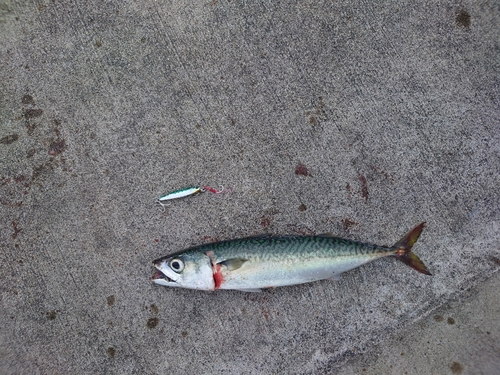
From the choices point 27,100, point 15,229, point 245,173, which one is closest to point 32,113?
point 27,100

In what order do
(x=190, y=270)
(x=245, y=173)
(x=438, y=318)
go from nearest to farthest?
(x=190, y=270)
(x=438, y=318)
(x=245, y=173)

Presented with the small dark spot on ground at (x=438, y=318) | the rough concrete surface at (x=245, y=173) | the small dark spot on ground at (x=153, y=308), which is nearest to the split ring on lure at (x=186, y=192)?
the rough concrete surface at (x=245, y=173)

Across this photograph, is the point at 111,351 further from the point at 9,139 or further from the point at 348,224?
the point at 348,224

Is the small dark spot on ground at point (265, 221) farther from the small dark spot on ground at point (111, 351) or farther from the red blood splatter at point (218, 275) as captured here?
the small dark spot on ground at point (111, 351)

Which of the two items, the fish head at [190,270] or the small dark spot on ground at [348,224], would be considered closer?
the fish head at [190,270]

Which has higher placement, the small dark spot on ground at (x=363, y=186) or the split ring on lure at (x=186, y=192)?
the small dark spot on ground at (x=363, y=186)

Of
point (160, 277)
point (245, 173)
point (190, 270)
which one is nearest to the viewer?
point (190, 270)

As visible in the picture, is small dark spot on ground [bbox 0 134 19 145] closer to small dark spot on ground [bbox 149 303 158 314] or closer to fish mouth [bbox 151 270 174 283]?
fish mouth [bbox 151 270 174 283]

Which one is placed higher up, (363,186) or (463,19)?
(463,19)

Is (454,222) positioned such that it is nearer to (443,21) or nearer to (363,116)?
(363,116)
